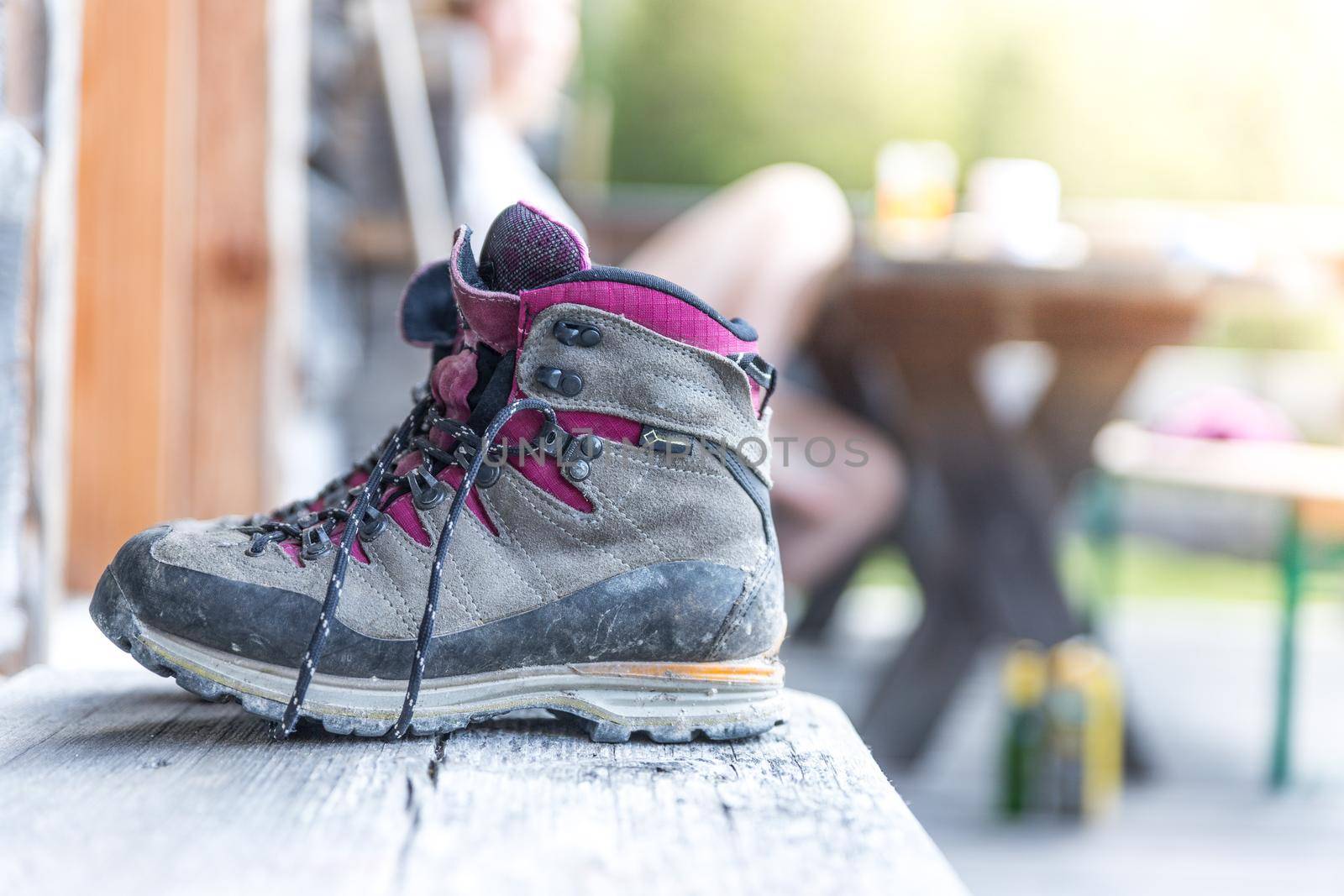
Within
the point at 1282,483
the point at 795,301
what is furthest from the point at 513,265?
the point at 1282,483

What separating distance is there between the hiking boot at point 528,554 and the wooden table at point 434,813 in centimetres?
4

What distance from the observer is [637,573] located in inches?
30.9

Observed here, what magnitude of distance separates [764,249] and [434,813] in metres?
1.84

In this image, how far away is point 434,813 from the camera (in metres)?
0.62

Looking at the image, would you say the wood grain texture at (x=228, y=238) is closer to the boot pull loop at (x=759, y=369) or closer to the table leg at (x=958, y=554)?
the boot pull loop at (x=759, y=369)

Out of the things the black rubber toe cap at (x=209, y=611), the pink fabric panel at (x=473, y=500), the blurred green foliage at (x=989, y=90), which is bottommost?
the black rubber toe cap at (x=209, y=611)

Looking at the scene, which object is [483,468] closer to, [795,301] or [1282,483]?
[795,301]

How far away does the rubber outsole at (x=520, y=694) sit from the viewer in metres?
0.74

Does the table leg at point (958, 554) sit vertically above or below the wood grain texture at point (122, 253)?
below

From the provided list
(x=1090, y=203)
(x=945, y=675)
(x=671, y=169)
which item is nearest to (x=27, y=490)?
(x=945, y=675)

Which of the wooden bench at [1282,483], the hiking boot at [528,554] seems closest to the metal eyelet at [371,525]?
the hiking boot at [528,554]

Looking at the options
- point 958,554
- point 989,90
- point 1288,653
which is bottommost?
point 1288,653

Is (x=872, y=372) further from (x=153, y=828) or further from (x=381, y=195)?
(x=153, y=828)

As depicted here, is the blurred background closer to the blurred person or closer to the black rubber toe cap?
the blurred person
